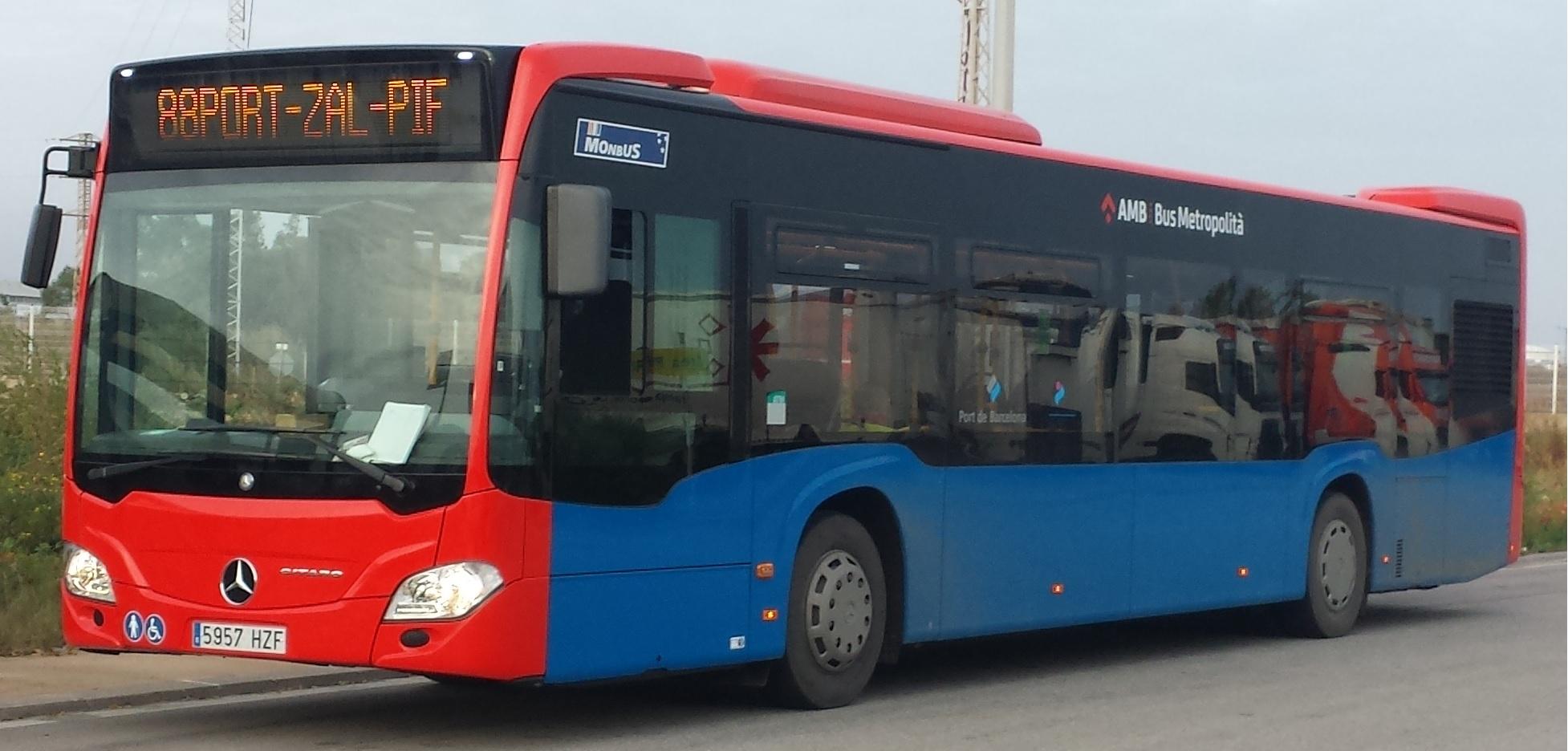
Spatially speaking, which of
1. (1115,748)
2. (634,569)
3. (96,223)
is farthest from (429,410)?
(1115,748)

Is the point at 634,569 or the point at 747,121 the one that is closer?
the point at 634,569

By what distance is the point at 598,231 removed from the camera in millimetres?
9297

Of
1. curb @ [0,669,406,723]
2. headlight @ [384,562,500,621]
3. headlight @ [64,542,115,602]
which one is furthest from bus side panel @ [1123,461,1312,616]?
headlight @ [64,542,115,602]

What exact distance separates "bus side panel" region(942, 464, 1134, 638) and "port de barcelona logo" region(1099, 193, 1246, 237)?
163cm

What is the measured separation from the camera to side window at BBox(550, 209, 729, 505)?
31.6ft

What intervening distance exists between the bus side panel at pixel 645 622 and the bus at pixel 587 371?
18 mm

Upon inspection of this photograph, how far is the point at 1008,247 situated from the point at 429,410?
4521 mm

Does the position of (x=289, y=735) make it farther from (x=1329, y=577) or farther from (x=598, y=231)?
(x=1329, y=577)

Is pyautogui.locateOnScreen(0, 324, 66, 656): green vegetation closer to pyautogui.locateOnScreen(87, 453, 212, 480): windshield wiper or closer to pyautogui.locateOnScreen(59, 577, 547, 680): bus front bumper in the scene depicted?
pyautogui.locateOnScreen(87, 453, 212, 480): windshield wiper

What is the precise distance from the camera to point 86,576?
392 inches

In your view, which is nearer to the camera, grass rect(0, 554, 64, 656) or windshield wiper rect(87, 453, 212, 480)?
windshield wiper rect(87, 453, 212, 480)

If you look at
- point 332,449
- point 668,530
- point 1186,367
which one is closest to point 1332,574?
point 1186,367

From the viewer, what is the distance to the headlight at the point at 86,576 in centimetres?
987

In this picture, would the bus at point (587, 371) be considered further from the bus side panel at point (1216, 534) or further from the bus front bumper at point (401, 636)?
the bus side panel at point (1216, 534)
